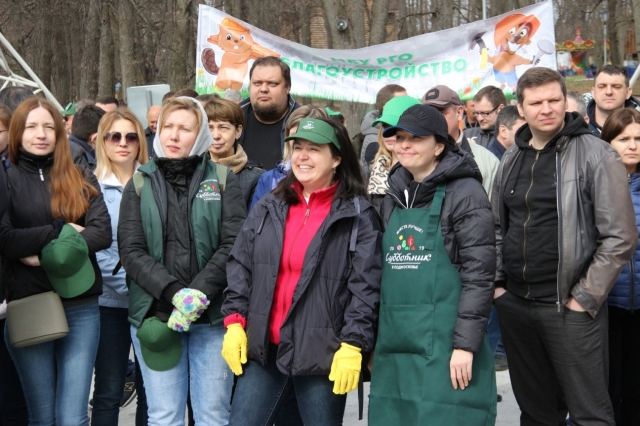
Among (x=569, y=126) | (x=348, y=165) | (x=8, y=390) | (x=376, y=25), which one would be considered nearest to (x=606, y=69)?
(x=569, y=126)

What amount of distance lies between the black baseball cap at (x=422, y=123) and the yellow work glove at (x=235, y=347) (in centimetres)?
115

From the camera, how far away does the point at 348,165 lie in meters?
3.99

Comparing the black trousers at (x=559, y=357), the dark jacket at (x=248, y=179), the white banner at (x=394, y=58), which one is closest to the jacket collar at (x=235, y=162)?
the dark jacket at (x=248, y=179)

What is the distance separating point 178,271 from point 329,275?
0.79m

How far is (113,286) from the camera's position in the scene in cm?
466

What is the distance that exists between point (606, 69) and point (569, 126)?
253 centimetres

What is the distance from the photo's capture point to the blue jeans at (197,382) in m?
4.02

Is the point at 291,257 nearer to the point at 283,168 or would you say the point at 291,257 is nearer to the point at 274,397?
the point at 274,397

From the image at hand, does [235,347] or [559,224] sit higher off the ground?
[559,224]

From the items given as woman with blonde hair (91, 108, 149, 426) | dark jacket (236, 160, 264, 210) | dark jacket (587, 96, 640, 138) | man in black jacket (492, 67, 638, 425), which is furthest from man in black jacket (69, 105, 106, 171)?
dark jacket (587, 96, 640, 138)

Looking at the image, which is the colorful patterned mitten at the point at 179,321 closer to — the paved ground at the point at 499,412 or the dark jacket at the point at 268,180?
the dark jacket at the point at 268,180

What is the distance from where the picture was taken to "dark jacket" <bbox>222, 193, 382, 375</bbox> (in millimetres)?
3646

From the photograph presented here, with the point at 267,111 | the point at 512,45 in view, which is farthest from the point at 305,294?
the point at 512,45

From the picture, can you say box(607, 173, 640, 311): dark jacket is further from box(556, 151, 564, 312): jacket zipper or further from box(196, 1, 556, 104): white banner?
box(196, 1, 556, 104): white banner
